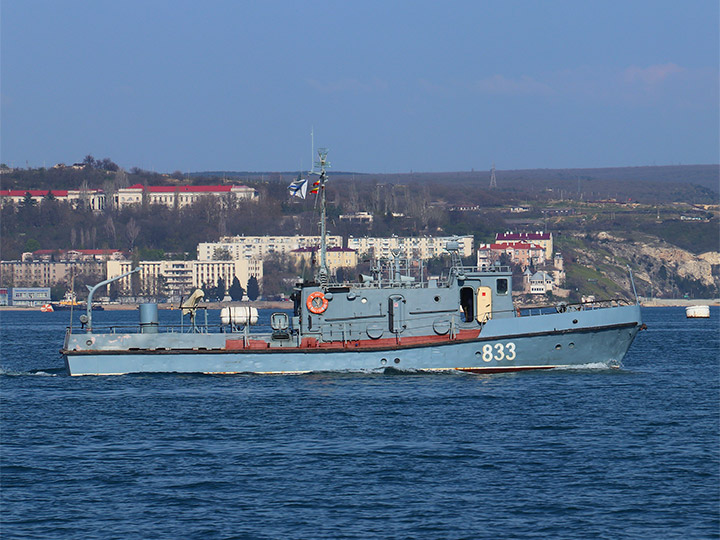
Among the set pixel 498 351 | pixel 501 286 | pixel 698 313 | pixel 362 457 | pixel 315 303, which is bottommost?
pixel 698 313

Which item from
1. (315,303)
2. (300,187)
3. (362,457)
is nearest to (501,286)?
(315,303)

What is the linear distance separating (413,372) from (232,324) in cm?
692

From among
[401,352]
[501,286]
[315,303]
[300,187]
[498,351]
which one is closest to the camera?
[401,352]

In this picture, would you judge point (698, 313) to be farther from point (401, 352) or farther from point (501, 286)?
point (401, 352)

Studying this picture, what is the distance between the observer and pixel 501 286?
40.4m

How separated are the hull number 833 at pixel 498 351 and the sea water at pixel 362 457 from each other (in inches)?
35.3

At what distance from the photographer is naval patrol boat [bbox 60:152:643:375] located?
38875 mm

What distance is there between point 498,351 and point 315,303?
654 centimetres

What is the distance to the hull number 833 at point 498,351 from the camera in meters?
38.9

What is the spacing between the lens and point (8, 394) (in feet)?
127

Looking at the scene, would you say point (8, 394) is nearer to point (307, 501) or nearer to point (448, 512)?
point (307, 501)

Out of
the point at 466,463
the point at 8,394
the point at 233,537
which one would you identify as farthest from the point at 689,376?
the point at 233,537

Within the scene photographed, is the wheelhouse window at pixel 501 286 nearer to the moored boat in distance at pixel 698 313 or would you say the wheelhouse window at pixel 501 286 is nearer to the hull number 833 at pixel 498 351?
the hull number 833 at pixel 498 351

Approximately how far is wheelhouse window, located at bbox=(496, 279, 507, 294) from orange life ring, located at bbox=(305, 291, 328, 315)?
613 cm
